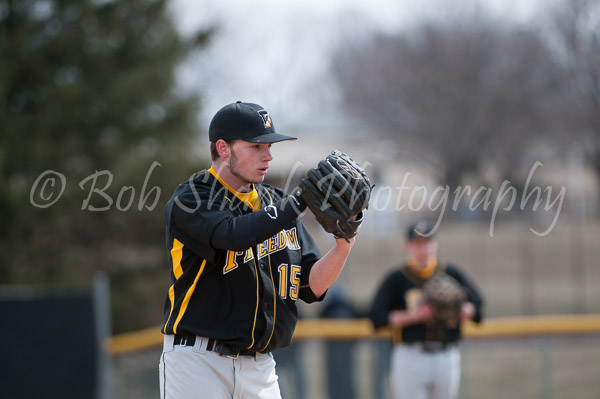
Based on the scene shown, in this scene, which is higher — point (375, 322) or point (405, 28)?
point (405, 28)

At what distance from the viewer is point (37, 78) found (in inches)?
483

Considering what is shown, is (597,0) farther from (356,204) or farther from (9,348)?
(356,204)

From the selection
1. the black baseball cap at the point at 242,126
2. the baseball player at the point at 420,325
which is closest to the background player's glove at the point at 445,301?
the baseball player at the point at 420,325

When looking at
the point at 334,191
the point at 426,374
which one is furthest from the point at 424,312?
the point at 334,191

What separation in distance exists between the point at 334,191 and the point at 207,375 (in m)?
0.88

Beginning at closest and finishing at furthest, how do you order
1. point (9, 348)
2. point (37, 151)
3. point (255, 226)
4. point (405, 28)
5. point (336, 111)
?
point (255, 226), point (9, 348), point (37, 151), point (405, 28), point (336, 111)

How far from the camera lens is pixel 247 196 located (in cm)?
309

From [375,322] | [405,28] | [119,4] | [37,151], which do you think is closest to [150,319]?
[37,151]

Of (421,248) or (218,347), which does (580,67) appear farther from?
(218,347)

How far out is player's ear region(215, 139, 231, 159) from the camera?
296 cm

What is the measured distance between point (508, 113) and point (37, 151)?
12.2m

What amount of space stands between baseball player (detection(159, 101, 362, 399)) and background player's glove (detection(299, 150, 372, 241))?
14 centimetres

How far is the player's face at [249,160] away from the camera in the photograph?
294 cm

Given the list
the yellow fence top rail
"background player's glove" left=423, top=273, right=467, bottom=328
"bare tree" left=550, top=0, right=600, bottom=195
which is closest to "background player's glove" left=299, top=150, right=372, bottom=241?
"background player's glove" left=423, top=273, right=467, bottom=328
